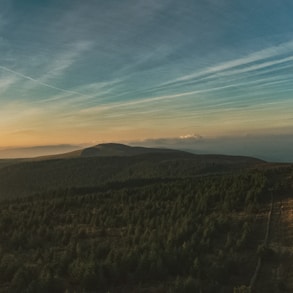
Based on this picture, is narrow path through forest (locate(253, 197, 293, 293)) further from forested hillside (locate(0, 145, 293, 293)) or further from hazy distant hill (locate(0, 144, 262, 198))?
hazy distant hill (locate(0, 144, 262, 198))

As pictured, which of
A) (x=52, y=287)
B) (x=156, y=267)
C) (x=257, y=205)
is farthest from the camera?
(x=257, y=205)

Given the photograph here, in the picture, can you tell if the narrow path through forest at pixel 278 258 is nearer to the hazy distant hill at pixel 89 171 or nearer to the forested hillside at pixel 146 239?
the forested hillside at pixel 146 239

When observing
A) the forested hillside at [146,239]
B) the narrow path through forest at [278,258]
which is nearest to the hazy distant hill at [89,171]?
the forested hillside at [146,239]

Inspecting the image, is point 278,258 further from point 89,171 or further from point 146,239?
point 89,171

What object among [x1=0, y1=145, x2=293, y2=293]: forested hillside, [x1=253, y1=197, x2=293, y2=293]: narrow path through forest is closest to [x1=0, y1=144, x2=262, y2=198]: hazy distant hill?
[x1=0, y1=145, x2=293, y2=293]: forested hillside

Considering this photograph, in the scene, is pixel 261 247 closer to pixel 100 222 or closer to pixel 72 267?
pixel 72 267

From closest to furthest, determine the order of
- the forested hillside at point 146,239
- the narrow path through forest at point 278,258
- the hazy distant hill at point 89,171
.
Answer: the narrow path through forest at point 278,258 → the forested hillside at point 146,239 → the hazy distant hill at point 89,171

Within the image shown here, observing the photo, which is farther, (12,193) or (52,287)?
(12,193)

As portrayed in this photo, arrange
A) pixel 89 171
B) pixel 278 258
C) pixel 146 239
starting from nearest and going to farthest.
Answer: pixel 278 258, pixel 146 239, pixel 89 171

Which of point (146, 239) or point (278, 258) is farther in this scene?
point (146, 239)

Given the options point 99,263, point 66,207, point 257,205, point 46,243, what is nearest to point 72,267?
point 99,263

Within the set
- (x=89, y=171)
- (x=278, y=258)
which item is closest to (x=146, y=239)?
(x=278, y=258)
